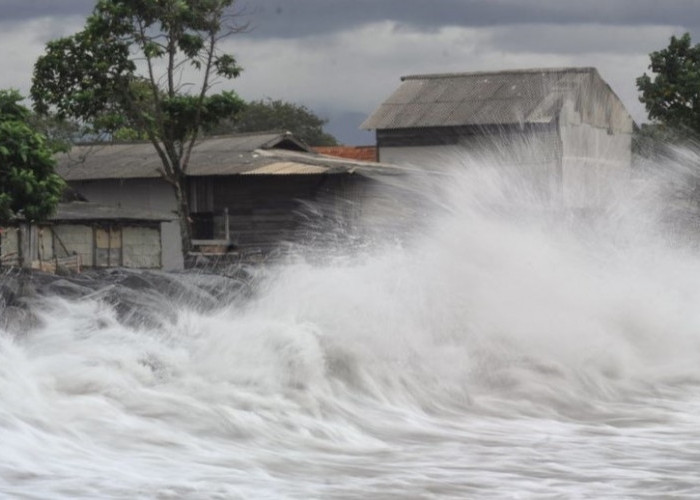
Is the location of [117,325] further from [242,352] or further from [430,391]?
[430,391]

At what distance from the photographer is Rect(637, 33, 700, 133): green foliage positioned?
38.3m

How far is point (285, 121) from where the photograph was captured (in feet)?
267

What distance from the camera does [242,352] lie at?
9.13 metres

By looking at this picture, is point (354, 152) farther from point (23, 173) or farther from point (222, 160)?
point (23, 173)

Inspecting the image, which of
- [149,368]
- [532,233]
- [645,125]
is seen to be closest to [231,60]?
[645,125]

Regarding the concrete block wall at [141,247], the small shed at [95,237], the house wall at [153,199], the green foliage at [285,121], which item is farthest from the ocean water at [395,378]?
the green foliage at [285,121]

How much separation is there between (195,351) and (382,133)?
38.9 m

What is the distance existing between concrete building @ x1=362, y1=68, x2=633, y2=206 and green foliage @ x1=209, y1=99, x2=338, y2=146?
97.2 ft

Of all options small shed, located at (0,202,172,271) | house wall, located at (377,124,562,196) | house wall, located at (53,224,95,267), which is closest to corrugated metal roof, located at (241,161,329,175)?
small shed, located at (0,202,172,271)

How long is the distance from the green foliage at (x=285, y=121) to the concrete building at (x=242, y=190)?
38.6 meters

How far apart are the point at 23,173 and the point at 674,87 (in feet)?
66.9

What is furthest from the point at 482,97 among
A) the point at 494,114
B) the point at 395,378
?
the point at 395,378

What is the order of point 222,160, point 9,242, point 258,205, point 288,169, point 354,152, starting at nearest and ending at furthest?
point 9,242 < point 288,169 < point 258,205 < point 222,160 < point 354,152

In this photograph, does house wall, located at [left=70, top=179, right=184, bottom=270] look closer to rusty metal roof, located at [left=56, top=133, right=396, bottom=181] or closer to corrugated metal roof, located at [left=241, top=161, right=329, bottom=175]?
rusty metal roof, located at [left=56, top=133, right=396, bottom=181]
